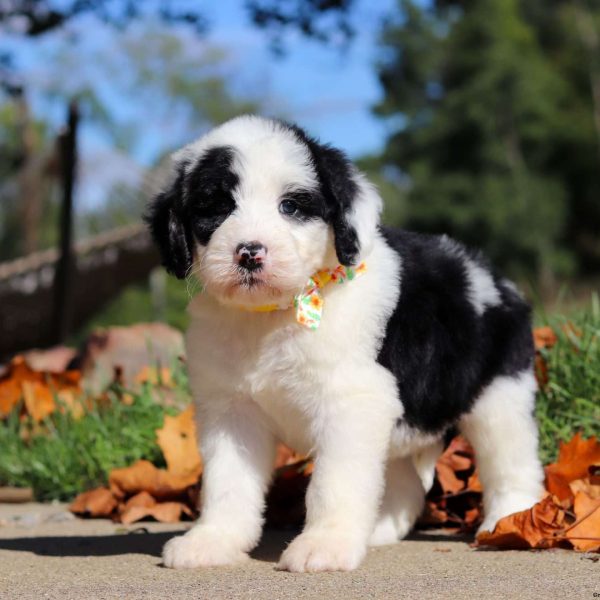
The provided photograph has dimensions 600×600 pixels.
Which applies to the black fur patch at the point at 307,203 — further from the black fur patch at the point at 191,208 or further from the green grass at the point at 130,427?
the green grass at the point at 130,427

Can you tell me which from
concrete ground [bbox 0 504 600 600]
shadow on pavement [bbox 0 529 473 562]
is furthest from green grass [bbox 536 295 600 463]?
concrete ground [bbox 0 504 600 600]

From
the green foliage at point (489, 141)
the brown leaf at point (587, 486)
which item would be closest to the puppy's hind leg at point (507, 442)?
the brown leaf at point (587, 486)

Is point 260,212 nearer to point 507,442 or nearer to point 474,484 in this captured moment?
point 507,442

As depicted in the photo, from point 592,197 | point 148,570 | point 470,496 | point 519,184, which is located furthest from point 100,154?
point 592,197

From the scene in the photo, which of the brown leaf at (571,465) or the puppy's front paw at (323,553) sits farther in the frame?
the brown leaf at (571,465)

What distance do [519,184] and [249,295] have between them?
33.8 meters

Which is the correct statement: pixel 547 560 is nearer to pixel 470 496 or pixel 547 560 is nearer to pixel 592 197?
pixel 470 496

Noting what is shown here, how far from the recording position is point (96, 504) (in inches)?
198

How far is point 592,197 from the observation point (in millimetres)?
39344

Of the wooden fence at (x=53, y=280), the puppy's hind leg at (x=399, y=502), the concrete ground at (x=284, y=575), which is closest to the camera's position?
the concrete ground at (x=284, y=575)

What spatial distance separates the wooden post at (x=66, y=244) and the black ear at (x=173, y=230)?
653cm

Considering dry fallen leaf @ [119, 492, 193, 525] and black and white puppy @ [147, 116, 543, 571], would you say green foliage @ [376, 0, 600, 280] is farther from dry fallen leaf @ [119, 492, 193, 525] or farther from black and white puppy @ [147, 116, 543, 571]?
black and white puppy @ [147, 116, 543, 571]

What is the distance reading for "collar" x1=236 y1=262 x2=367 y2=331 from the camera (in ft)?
12.1

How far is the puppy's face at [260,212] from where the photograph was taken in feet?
11.4
